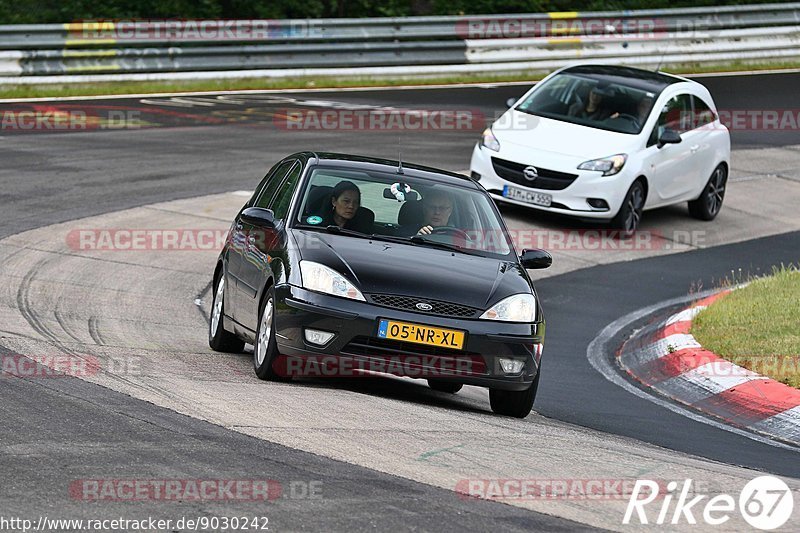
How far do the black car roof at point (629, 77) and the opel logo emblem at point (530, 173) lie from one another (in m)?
2.18

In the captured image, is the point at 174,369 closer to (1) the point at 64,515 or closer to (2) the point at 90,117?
(1) the point at 64,515

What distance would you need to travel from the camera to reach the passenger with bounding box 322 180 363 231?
31.7 ft

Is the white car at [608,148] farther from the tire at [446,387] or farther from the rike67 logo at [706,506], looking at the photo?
the rike67 logo at [706,506]

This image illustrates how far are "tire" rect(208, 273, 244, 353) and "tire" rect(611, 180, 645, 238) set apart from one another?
7238mm

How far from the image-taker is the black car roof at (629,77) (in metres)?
18.3

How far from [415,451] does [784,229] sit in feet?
40.8

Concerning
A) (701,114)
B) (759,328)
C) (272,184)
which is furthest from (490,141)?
(272,184)

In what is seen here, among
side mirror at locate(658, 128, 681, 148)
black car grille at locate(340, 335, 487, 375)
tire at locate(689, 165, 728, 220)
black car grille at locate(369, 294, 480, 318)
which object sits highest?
black car grille at locate(369, 294, 480, 318)

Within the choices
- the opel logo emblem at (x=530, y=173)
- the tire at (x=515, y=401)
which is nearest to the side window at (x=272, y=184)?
the tire at (x=515, y=401)

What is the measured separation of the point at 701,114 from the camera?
1883cm

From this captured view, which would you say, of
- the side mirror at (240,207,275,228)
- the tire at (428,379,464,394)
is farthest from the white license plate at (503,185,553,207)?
the side mirror at (240,207,275,228)

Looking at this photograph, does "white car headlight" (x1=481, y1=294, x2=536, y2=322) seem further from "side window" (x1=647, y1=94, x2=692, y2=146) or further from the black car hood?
"side window" (x1=647, y1=94, x2=692, y2=146)

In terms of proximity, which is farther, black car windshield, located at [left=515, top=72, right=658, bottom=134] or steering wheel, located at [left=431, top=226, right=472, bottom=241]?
black car windshield, located at [left=515, top=72, right=658, bottom=134]

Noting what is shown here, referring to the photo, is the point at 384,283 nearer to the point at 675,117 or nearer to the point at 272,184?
the point at 272,184
